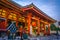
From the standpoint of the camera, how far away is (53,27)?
60.3 metres

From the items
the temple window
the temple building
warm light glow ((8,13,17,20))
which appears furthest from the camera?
warm light glow ((8,13,17,20))

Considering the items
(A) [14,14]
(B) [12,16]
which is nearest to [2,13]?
(B) [12,16]

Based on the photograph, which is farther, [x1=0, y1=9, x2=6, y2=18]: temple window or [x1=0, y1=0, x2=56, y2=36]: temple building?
[x1=0, y1=9, x2=6, y2=18]: temple window

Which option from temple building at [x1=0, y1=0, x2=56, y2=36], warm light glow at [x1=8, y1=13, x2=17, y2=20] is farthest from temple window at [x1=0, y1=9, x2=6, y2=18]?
warm light glow at [x1=8, y1=13, x2=17, y2=20]

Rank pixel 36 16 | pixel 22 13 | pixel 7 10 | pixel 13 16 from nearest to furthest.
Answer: pixel 7 10 < pixel 13 16 < pixel 22 13 < pixel 36 16

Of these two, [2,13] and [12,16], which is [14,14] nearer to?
[12,16]

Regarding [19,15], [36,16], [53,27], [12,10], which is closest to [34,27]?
[36,16]

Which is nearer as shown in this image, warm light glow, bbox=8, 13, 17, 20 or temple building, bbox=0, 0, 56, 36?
temple building, bbox=0, 0, 56, 36

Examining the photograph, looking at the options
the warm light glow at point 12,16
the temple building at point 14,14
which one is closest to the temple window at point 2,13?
the temple building at point 14,14

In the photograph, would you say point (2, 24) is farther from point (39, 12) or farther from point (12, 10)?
point (39, 12)

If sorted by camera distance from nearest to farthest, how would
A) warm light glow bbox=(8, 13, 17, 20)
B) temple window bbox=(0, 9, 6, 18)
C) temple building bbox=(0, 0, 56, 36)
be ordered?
temple building bbox=(0, 0, 56, 36) < temple window bbox=(0, 9, 6, 18) < warm light glow bbox=(8, 13, 17, 20)

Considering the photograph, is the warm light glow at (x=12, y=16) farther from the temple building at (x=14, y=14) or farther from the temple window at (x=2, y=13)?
the temple window at (x=2, y=13)

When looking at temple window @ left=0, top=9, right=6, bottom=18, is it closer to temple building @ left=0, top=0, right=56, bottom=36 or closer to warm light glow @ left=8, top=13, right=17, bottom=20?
temple building @ left=0, top=0, right=56, bottom=36

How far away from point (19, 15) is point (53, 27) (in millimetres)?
42008
